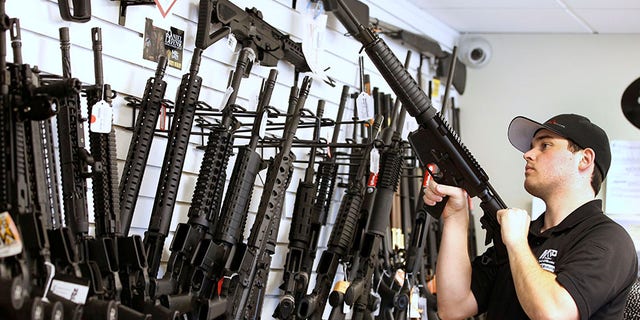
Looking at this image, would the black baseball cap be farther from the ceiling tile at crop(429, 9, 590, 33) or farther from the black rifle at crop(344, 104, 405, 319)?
the ceiling tile at crop(429, 9, 590, 33)

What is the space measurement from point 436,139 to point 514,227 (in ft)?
1.45

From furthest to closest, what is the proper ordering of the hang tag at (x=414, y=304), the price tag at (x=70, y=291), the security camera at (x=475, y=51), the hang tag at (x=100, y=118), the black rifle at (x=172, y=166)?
the security camera at (x=475, y=51), the hang tag at (x=414, y=304), the black rifle at (x=172, y=166), the hang tag at (x=100, y=118), the price tag at (x=70, y=291)

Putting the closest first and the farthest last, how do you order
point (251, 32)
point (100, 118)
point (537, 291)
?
1. point (537, 291)
2. point (100, 118)
3. point (251, 32)

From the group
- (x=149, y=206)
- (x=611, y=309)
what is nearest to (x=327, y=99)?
(x=149, y=206)

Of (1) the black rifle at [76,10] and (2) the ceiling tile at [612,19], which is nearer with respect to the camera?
(1) the black rifle at [76,10]

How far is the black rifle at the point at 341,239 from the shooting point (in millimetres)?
3672

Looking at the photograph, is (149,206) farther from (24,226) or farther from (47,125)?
(24,226)

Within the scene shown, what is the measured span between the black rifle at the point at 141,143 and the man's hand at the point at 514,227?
1.26 metres

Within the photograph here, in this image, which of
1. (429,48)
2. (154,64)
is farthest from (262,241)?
(429,48)

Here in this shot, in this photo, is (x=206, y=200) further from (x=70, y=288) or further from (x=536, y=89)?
(x=536, y=89)

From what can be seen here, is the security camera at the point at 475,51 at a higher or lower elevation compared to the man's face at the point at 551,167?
higher

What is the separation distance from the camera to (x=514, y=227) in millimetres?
2863

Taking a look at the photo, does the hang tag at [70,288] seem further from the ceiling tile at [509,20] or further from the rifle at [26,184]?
the ceiling tile at [509,20]

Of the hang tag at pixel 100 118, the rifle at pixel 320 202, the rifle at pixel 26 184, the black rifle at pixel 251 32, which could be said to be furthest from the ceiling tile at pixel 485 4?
the rifle at pixel 26 184
